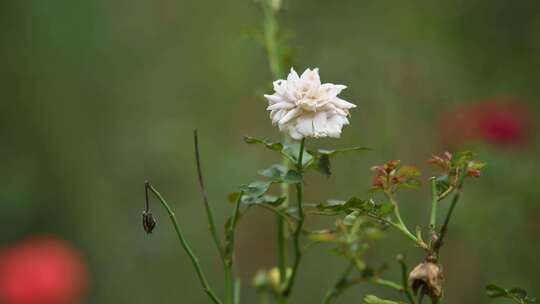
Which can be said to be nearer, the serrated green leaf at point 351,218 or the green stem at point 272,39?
the serrated green leaf at point 351,218

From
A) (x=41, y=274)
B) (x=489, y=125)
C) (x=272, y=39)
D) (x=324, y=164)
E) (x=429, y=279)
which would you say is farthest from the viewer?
(x=41, y=274)

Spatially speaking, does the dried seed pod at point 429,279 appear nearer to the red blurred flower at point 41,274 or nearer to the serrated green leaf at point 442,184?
the serrated green leaf at point 442,184

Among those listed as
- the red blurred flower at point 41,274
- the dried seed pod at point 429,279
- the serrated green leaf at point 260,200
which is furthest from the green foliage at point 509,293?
the red blurred flower at point 41,274

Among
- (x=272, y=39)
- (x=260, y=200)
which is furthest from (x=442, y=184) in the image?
(x=272, y=39)

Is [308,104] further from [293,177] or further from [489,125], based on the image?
[489,125]

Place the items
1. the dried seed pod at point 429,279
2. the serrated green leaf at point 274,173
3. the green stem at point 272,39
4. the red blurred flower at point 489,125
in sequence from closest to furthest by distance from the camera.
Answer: the dried seed pod at point 429,279 → the serrated green leaf at point 274,173 → the green stem at point 272,39 → the red blurred flower at point 489,125

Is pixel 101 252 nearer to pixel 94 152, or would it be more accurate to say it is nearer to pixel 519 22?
pixel 94 152

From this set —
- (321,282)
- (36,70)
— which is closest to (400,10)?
(321,282)
